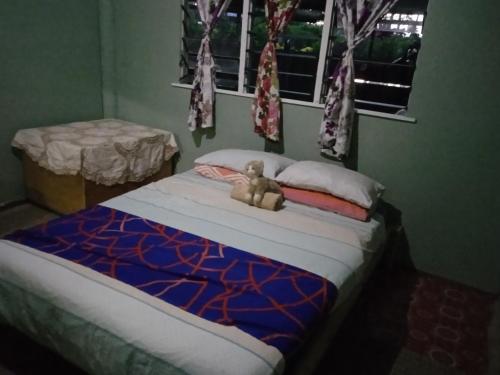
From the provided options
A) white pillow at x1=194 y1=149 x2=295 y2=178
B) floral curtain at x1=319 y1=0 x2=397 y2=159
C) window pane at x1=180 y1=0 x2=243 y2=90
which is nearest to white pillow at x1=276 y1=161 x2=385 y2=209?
white pillow at x1=194 y1=149 x2=295 y2=178

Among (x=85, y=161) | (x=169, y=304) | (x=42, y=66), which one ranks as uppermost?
(x=42, y=66)

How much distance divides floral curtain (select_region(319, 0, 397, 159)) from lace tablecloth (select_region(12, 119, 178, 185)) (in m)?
1.45

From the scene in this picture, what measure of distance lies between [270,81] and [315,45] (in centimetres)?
63

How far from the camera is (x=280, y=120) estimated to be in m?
2.85

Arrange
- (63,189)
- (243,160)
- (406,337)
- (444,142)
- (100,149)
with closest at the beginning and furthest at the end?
Result: (406,337) < (444,142) < (243,160) < (100,149) < (63,189)

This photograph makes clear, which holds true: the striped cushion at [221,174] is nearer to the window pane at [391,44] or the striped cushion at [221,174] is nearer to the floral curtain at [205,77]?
the floral curtain at [205,77]

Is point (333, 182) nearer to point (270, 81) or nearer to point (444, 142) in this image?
point (444, 142)

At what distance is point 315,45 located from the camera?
120 inches

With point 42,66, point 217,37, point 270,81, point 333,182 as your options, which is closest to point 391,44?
point 270,81

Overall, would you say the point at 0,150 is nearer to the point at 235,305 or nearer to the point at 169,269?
the point at 169,269

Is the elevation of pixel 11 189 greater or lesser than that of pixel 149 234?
lesser

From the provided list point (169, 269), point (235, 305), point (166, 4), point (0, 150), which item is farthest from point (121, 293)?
point (166, 4)

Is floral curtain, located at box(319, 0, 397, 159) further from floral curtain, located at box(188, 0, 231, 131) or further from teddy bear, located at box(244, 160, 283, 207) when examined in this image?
floral curtain, located at box(188, 0, 231, 131)

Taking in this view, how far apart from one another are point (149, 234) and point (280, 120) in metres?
1.47
